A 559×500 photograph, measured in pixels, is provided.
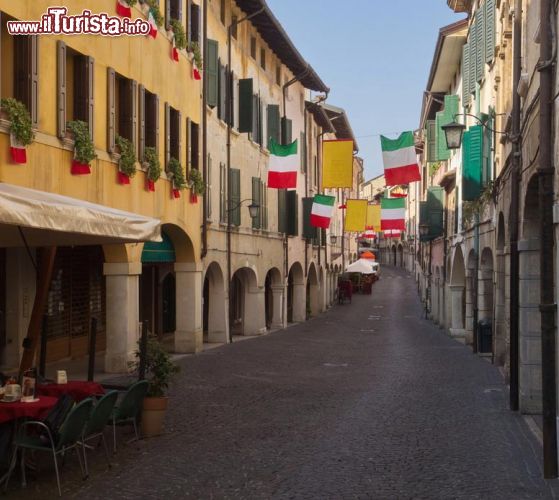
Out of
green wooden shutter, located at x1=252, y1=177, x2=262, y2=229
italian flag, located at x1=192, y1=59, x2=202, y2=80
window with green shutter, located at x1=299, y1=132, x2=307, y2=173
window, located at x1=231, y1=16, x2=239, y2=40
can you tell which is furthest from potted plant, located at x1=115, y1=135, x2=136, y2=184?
window with green shutter, located at x1=299, y1=132, x2=307, y2=173

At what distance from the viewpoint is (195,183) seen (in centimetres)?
2064

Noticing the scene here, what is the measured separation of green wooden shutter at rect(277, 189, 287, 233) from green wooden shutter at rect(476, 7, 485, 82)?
1101 centimetres

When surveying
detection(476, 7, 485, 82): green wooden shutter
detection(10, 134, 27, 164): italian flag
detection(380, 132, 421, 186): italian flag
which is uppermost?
detection(476, 7, 485, 82): green wooden shutter

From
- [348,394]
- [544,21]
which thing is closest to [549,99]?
[544,21]

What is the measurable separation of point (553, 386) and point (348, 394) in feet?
21.0

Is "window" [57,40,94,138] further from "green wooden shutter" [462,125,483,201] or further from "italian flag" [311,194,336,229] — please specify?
"italian flag" [311,194,336,229]

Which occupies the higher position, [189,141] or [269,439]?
[189,141]

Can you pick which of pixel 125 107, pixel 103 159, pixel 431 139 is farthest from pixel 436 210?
pixel 103 159

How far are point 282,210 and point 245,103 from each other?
6943 millimetres

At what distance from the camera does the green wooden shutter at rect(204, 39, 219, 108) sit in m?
21.7

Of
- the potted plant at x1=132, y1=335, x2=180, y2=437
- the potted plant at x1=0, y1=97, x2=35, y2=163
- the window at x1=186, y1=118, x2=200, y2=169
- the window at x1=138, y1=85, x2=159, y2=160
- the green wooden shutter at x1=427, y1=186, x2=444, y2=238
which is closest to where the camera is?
the potted plant at x1=132, y1=335, x2=180, y2=437

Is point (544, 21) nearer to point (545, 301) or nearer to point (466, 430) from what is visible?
point (545, 301)

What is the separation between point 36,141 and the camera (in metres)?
12.6

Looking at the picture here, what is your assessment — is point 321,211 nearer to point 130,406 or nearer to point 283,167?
point 283,167
